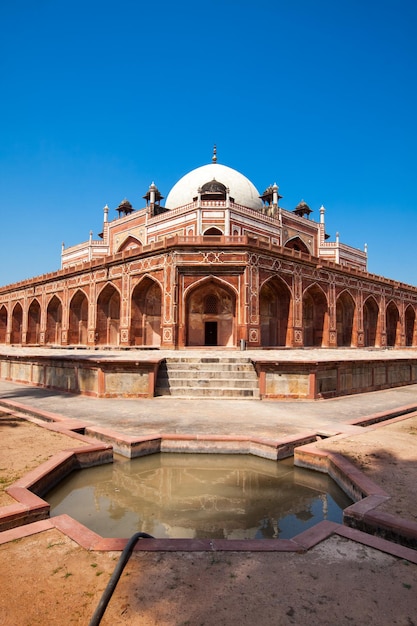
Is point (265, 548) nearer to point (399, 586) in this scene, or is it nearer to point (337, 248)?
point (399, 586)

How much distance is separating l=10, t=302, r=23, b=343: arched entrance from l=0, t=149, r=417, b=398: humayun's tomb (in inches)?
4.0

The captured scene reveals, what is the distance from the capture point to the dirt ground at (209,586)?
1.78 m

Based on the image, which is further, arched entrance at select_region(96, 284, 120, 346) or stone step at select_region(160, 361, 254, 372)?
arched entrance at select_region(96, 284, 120, 346)

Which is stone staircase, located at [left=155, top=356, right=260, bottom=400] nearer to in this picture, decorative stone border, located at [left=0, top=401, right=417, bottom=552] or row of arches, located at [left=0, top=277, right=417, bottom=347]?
decorative stone border, located at [left=0, top=401, right=417, bottom=552]

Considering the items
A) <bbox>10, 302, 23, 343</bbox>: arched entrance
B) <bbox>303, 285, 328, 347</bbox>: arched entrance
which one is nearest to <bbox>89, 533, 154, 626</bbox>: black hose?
<bbox>303, 285, 328, 347</bbox>: arched entrance

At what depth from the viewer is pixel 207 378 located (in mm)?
9695

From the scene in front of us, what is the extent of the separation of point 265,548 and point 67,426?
154 inches

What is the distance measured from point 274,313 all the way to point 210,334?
3.74 metres

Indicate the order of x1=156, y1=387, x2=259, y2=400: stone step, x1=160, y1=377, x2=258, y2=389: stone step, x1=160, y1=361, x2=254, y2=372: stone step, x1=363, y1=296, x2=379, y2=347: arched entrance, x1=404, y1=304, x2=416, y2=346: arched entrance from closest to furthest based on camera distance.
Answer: x1=156, y1=387, x2=259, y2=400: stone step
x1=160, y1=377, x2=258, y2=389: stone step
x1=160, y1=361, x2=254, y2=372: stone step
x1=363, y1=296, x2=379, y2=347: arched entrance
x1=404, y1=304, x2=416, y2=346: arched entrance

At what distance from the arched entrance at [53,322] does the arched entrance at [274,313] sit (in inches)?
589

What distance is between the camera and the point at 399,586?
2004mm

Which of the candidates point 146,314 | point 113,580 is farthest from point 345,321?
point 113,580

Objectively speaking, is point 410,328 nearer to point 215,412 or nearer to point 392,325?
point 392,325

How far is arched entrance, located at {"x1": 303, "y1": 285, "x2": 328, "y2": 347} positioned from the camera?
870 inches
